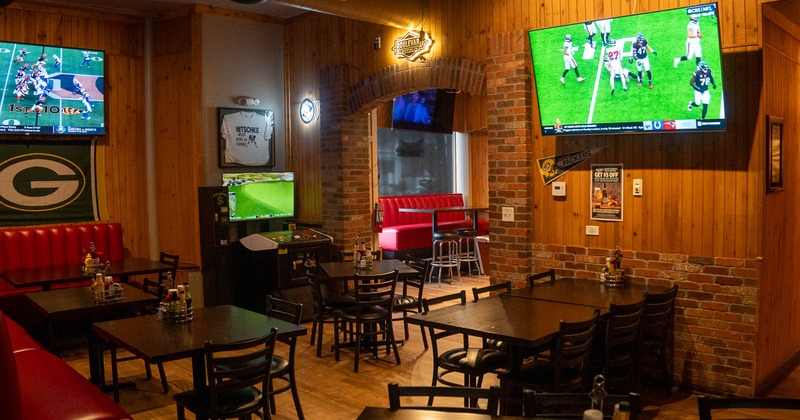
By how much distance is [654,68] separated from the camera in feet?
16.4

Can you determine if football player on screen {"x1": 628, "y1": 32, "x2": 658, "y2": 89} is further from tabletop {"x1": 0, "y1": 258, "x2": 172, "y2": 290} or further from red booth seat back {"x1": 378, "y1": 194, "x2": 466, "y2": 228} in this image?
red booth seat back {"x1": 378, "y1": 194, "x2": 466, "y2": 228}

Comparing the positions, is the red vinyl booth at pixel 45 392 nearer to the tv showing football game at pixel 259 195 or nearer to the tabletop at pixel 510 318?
the tabletop at pixel 510 318

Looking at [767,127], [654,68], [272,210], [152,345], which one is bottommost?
[152,345]

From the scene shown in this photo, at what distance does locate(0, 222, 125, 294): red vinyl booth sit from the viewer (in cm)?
730

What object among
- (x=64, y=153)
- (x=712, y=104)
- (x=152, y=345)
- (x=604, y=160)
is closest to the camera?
(x=152, y=345)

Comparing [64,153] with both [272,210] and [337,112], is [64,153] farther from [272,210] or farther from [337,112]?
[337,112]

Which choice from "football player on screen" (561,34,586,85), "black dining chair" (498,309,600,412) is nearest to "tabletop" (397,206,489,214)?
"football player on screen" (561,34,586,85)

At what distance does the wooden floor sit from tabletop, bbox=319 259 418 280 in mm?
772

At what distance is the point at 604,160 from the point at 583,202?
40 centimetres

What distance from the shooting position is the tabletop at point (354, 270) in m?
6.11

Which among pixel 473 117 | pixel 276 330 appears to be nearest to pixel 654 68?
pixel 276 330

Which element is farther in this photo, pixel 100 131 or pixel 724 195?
pixel 100 131

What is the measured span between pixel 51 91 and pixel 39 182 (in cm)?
103

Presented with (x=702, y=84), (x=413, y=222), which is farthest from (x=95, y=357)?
(x=413, y=222)
